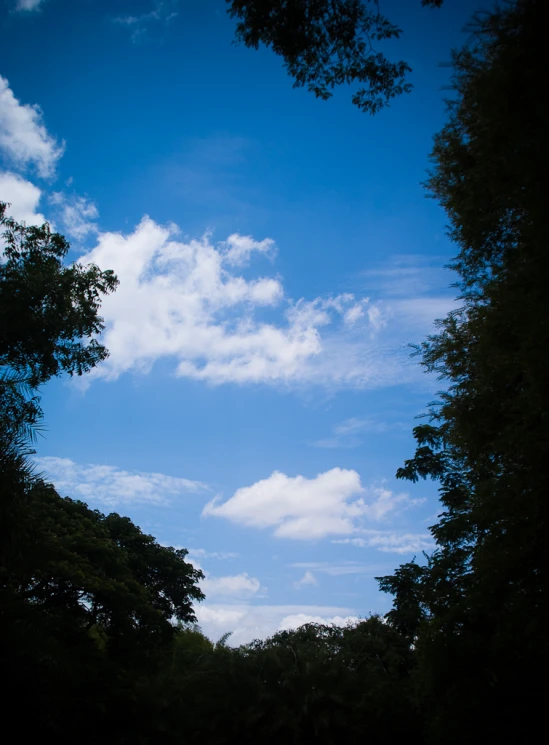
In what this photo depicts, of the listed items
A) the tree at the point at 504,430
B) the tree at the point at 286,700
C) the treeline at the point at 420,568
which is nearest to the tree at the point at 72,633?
the treeline at the point at 420,568

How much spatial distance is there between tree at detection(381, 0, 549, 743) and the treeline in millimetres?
18

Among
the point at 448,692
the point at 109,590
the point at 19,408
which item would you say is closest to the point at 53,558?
the point at 109,590

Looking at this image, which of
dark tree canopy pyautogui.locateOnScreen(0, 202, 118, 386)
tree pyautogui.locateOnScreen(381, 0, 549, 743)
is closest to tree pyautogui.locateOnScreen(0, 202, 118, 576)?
dark tree canopy pyautogui.locateOnScreen(0, 202, 118, 386)

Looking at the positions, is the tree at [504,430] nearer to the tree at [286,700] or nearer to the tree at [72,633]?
the tree at [286,700]

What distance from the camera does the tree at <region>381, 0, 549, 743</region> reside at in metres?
4.09

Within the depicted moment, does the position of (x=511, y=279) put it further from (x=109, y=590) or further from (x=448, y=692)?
(x=109, y=590)

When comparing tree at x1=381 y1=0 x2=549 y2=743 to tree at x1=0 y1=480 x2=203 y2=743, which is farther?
tree at x1=0 y1=480 x2=203 y2=743

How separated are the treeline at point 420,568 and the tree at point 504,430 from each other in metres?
0.02

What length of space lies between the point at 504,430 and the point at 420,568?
41.9 feet

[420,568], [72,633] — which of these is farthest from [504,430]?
[420,568]

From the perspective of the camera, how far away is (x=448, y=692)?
A: 455 centimetres

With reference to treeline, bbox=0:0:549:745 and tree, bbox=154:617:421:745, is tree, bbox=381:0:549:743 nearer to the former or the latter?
treeline, bbox=0:0:549:745

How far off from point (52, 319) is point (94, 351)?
78.9 inches

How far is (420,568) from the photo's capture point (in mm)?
15844
